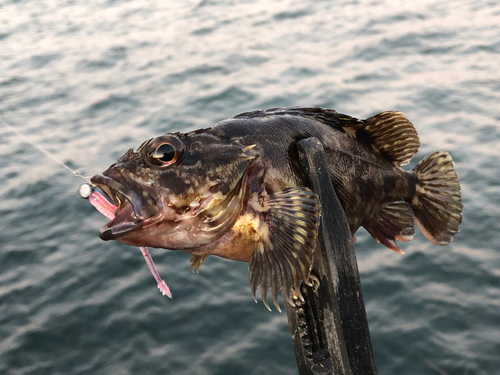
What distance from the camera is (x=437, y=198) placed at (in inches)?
127

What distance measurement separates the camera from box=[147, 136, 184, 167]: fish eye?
2.71m

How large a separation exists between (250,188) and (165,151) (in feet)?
1.45

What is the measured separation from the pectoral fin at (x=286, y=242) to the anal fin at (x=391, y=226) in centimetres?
70

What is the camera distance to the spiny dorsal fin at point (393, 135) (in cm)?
304

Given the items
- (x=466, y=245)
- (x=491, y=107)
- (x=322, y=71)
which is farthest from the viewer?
(x=322, y=71)

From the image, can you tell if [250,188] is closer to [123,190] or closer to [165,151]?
[165,151]

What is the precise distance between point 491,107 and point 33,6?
16.6 metres

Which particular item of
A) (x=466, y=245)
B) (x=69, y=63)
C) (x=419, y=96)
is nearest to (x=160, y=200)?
(x=466, y=245)

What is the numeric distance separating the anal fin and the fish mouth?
3.98 ft

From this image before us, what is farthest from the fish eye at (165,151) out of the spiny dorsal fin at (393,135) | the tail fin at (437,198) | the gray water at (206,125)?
the gray water at (206,125)

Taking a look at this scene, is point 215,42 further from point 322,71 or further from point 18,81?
point 18,81

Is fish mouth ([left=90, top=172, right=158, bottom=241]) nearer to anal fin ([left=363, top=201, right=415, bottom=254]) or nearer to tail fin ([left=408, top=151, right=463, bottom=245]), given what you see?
anal fin ([left=363, top=201, right=415, bottom=254])

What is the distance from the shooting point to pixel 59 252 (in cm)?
891

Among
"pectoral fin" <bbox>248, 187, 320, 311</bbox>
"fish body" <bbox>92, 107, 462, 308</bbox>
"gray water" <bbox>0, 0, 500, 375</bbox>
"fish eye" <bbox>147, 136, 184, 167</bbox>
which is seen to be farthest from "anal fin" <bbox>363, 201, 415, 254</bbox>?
"gray water" <bbox>0, 0, 500, 375</bbox>
